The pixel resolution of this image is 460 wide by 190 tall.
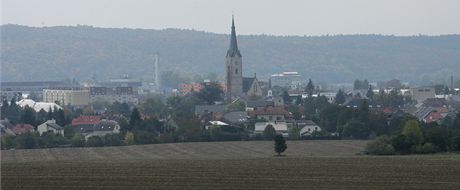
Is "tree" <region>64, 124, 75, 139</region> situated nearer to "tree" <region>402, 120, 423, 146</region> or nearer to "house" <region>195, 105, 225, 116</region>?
"tree" <region>402, 120, 423, 146</region>

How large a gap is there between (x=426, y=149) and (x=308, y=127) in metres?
24.6

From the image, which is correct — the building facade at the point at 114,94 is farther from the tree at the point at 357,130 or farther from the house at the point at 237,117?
the tree at the point at 357,130

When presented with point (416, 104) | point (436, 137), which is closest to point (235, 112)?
point (416, 104)

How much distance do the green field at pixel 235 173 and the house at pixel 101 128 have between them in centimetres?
2211

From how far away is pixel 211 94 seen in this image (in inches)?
4604

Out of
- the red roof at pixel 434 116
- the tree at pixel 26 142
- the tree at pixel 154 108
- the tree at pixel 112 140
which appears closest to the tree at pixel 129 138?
the tree at pixel 112 140

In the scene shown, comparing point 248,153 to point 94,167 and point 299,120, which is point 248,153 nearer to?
point 94,167

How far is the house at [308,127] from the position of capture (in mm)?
74562

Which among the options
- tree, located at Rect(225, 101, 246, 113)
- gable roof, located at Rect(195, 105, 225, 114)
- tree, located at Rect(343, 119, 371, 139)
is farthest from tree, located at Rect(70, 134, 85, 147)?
gable roof, located at Rect(195, 105, 225, 114)

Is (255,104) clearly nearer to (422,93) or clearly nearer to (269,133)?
(422,93)

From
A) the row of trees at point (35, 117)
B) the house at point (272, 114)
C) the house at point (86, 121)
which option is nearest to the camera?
the row of trees at point (35, 117)

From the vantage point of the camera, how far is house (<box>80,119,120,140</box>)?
77863 mm

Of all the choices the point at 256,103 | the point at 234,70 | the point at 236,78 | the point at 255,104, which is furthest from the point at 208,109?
the point at 236,78

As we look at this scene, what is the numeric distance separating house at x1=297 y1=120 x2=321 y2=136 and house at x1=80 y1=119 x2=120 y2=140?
33.1ft
